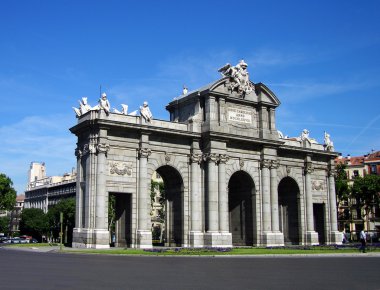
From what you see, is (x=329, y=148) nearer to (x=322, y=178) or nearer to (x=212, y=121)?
(x=322, y=178)

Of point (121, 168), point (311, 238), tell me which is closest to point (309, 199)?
point (311, 238)

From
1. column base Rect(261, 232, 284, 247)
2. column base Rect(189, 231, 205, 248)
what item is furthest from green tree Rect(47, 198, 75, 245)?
column base Rect(261, 232, 284, 247)

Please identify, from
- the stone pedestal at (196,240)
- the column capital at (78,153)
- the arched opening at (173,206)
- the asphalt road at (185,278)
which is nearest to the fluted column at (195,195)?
the stone pedestal at (196,240)

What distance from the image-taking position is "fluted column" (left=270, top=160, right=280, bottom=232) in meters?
53.2

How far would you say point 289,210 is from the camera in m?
59.9

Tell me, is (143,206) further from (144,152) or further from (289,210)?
(289,210)

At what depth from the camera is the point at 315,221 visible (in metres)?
62.5

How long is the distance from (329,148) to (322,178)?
4.25 metres

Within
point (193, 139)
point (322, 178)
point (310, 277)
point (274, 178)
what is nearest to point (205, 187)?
point (193, 139)

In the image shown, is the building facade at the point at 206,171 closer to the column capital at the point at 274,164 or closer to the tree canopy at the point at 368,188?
the column capital at the point at 274,164

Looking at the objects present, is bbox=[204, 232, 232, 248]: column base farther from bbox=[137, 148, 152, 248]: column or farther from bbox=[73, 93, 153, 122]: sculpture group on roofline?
bbox=[73, 93, 153, 122]: sculpture group on roofline

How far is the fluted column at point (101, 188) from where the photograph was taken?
42781 mm

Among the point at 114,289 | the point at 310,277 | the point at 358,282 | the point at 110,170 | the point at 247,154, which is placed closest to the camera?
the point at 114,289

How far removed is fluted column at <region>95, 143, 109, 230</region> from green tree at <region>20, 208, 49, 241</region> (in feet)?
258
